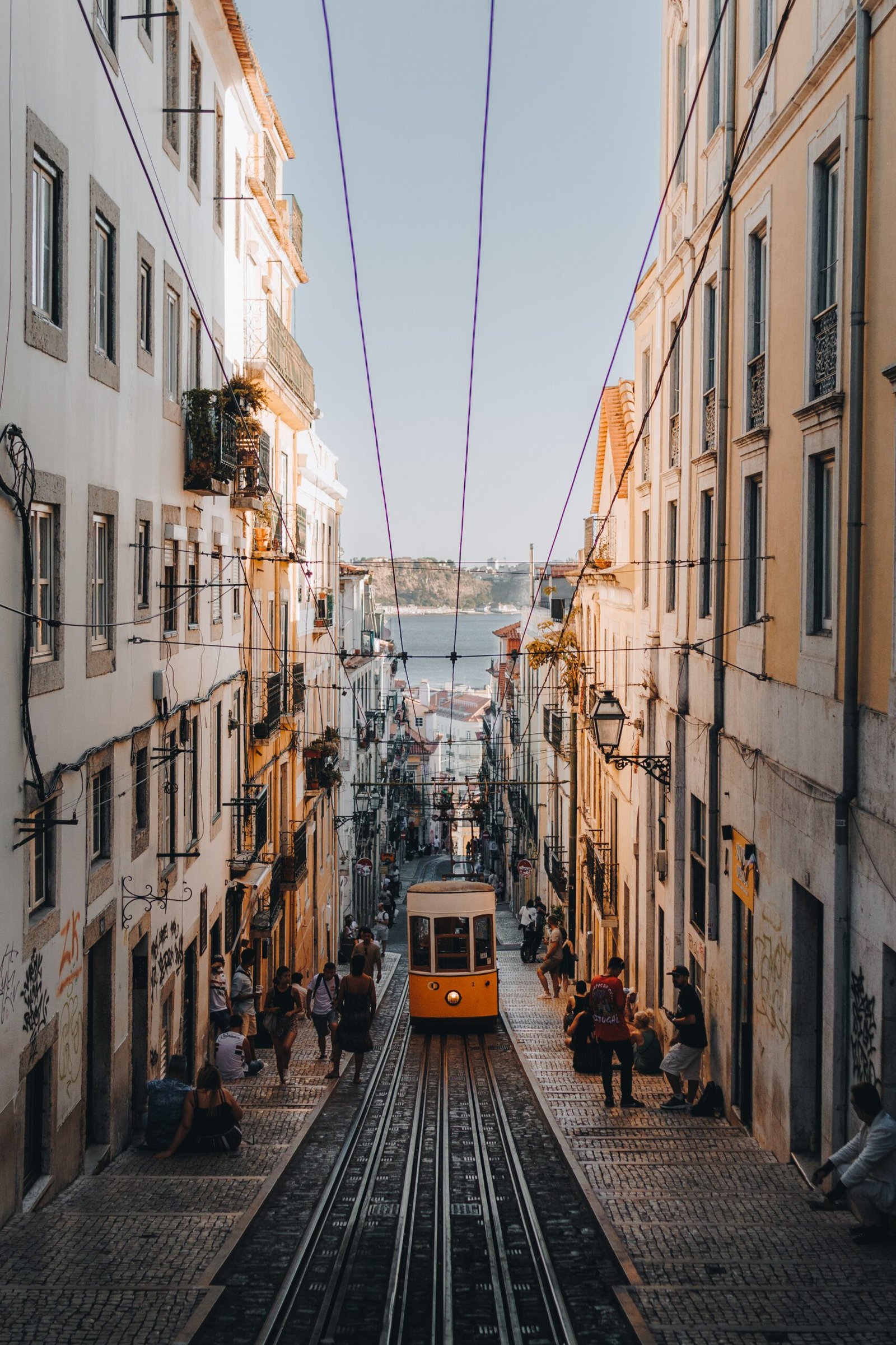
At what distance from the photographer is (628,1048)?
49.0 ft

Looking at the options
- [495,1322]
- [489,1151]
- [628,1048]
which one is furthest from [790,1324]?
[628,1048]

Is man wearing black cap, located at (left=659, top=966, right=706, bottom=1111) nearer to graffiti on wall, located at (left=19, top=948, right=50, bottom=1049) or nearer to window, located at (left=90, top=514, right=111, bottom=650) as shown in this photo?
graffiti on wall, located at (left=19, top=948, right=50, bottom=1049)

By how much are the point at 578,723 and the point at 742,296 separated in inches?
749

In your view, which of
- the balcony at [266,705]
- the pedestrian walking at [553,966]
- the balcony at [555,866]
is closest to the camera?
the balcony at [266,705]

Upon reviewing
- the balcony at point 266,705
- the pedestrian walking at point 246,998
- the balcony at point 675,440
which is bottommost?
the pedestrian walking at point 246,998

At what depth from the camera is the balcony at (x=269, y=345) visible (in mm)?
23875

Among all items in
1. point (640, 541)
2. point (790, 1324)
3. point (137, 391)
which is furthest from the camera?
point (640, 541)

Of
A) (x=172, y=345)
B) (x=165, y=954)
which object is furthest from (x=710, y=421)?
(x=165, y=954)

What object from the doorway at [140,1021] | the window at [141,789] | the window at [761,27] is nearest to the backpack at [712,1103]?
the doorway at [140,1021]

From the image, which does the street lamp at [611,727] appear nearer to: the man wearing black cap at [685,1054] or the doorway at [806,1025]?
the man wearing black cap at [685,1054]

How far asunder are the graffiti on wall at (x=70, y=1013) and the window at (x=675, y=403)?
11.0 meters

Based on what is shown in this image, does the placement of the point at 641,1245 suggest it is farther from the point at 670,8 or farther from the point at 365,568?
the point at 365,568

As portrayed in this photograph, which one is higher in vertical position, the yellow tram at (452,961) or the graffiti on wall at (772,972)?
the graffiti on wall at (772,972)

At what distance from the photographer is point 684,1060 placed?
15172 mm
